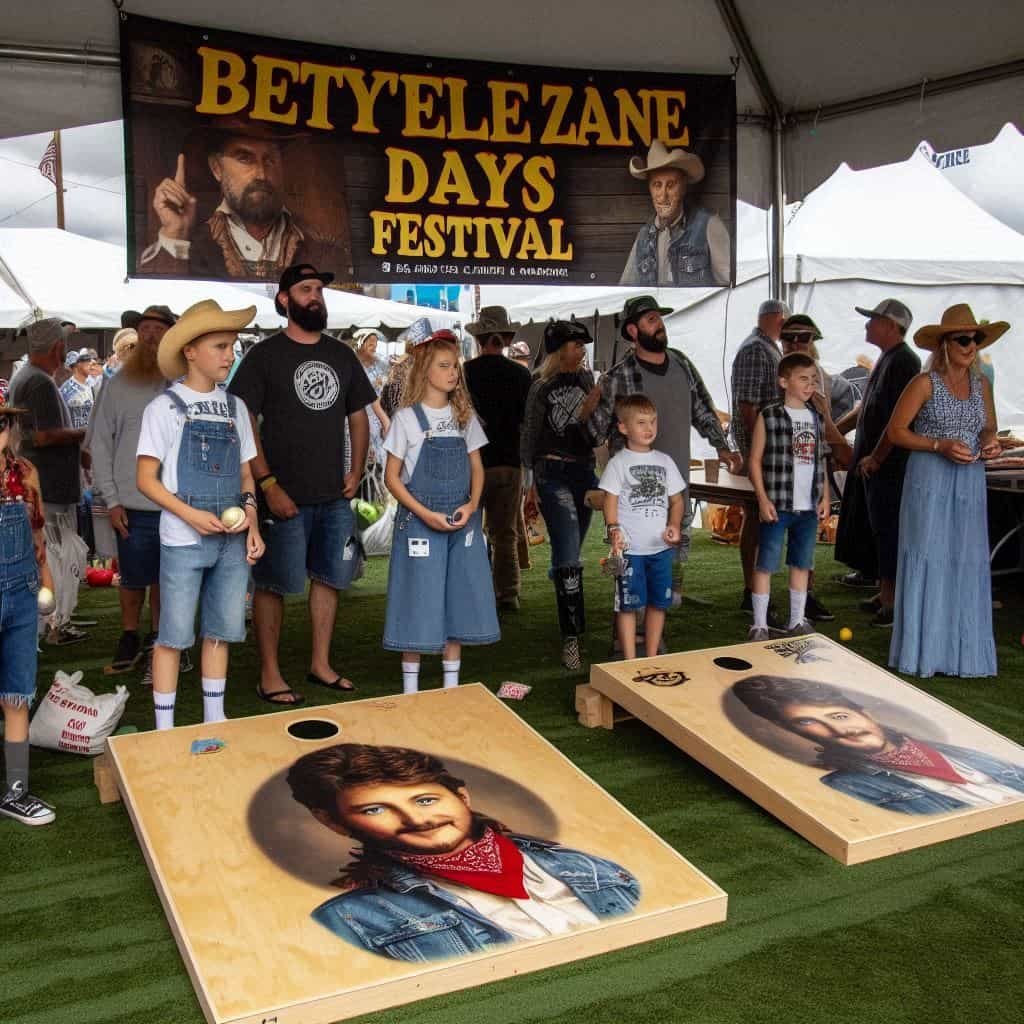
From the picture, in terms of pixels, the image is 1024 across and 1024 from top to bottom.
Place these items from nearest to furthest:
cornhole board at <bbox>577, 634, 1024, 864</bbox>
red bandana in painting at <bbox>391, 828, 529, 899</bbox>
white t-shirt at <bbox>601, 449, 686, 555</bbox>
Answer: red bandana in painting at <bbox>391, 828, 529, 899</bbox>
cornhole board at <bbox>577, 634, 1024, 864</bbox>
white t-shirt at <bbox>601, 449, 686, 555</bbox>

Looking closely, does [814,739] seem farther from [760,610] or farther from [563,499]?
[563,499]

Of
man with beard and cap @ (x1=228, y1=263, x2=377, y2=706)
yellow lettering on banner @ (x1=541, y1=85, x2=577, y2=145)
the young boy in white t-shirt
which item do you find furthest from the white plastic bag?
yellow lettering on banner @ (x1=541, y1=85, x2=577, y2=145)

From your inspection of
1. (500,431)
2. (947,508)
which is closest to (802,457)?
(947,508)

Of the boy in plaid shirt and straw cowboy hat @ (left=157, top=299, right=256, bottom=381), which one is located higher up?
straw cowboy hat @ (left=157, top=299, right=256, bottom=381)

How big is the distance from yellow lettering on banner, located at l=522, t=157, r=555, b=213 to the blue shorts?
230 centimetres

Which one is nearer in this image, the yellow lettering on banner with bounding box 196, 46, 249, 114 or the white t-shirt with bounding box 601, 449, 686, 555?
the white t-shirt with bounding box 601, 449, 686, 555

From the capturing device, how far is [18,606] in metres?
3.68

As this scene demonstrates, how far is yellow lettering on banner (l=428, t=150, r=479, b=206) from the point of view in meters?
6.03

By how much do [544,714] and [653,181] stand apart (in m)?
3.37

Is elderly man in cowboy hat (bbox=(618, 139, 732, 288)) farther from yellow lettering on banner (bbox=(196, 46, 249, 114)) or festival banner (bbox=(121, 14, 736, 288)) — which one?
yellow lettering on banner (bbox=(196, 46, 249, 114))

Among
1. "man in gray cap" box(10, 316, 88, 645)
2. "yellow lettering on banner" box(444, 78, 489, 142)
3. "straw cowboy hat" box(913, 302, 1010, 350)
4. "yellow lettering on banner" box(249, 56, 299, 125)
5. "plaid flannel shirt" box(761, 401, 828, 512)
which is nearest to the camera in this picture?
"straw cowboy hat" box(913, 302, 1010, 350)

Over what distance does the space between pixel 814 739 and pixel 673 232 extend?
3.60 meters

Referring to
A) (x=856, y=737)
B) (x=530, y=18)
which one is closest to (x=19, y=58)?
(x=530, y=18)

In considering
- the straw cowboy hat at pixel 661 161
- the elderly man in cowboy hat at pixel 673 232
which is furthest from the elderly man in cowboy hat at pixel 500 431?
the straw cowboy hat at pixel 661 161
